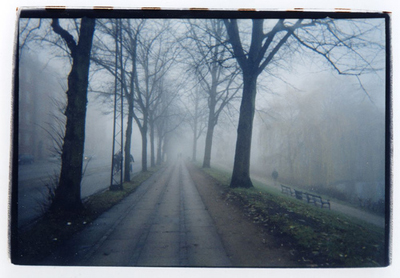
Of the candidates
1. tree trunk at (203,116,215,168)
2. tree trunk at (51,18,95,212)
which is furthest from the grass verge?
tree trunk at (203,116,215,168)

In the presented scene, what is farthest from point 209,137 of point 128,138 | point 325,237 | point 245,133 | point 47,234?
point 47,234

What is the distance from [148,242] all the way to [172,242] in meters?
0.40

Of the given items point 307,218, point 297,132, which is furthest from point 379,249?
point 297,132

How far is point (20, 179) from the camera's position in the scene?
3312 mm

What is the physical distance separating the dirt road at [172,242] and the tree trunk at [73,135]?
87cm

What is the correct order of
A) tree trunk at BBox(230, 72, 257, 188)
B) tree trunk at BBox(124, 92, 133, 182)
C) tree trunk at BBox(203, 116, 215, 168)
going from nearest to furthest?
1. tree trunk at BBox(230, 72, 257, 188)
2. tree trunk at BBox(124, 92, 133, 182)
3. tree trunk at BBox(203, 116, 215, 168)

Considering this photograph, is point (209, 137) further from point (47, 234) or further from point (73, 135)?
point (47, 234)

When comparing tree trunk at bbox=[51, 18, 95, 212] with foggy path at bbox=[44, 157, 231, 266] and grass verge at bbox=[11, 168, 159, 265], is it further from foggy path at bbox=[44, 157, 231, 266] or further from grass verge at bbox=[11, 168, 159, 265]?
foggy path at bbox=[44, 157, 231, 266]

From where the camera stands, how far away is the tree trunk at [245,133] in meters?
7.10

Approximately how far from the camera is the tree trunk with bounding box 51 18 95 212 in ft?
14.3

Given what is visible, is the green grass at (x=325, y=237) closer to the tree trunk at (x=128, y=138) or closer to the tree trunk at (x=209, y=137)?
the tree trunk at (x=128, y=138)

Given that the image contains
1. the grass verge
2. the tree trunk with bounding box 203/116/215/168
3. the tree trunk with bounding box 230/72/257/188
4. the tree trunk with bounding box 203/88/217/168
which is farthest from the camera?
the tree trunk with bounding box 203/116/215/168

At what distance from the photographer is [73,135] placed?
441 cm

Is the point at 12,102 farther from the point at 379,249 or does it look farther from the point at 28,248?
the point at 379,249
